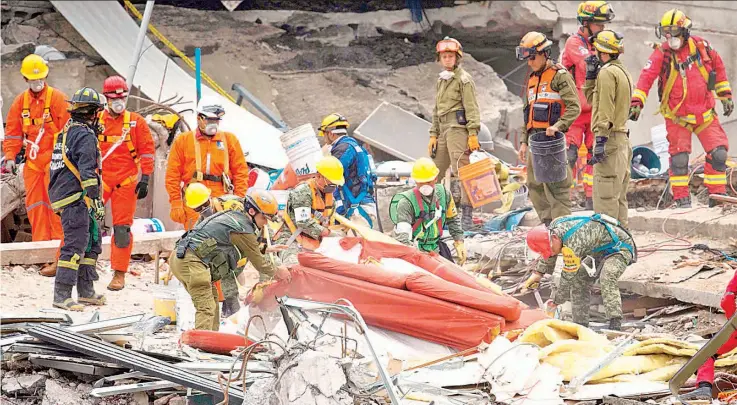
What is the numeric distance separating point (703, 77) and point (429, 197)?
3171mm

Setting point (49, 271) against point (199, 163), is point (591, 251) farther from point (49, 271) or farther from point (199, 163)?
point (49, 271)

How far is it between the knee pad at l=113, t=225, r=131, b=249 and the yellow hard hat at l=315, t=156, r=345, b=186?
1.68m

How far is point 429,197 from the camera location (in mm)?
9555

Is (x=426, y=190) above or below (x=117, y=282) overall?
above

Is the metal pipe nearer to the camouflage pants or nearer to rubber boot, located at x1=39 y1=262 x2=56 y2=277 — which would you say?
rubber boot, located at x1=39 y1=262 x2=56 y2=277

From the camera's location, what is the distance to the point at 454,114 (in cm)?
1125

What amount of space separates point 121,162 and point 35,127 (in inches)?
38.8

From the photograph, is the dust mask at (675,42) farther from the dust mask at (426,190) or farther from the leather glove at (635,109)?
the dust mask at (426,190)

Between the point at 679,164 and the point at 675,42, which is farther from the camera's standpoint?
the point at 679,164

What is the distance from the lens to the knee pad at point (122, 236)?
9531 mm

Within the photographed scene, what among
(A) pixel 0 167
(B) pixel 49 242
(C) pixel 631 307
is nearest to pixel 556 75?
→ (C) pixel 631 307

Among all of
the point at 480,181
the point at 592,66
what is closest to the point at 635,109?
the point at 592,66

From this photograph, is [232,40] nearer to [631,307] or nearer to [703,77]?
[703,77]

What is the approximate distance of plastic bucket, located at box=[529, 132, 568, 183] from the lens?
32.4ft
